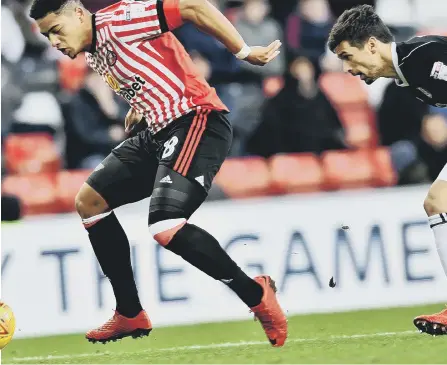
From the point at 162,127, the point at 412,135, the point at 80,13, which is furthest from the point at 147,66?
the point at 412,135

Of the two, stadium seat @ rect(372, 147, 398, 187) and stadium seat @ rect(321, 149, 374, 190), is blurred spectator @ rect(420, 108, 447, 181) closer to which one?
stadium seat @ rect(372, 147, 398, 187)

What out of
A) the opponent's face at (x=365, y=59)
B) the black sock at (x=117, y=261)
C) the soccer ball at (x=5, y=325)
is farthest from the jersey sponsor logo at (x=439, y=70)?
the soccer ball at (x=5, y=325)

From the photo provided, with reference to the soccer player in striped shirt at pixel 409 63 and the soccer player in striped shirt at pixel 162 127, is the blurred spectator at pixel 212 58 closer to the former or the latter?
the soccer player in striped shirt at pixel 162 127

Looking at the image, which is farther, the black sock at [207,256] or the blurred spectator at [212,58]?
the blurred spectator at [212,58]

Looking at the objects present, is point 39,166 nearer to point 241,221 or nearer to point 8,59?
point 8,59

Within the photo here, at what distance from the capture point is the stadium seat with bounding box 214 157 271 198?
7.92 metres

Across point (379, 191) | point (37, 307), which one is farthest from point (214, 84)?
point (37, 307)

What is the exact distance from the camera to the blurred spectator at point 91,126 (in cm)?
813

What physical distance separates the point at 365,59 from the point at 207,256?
1.26 metres

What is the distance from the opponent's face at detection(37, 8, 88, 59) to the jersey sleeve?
175 mm

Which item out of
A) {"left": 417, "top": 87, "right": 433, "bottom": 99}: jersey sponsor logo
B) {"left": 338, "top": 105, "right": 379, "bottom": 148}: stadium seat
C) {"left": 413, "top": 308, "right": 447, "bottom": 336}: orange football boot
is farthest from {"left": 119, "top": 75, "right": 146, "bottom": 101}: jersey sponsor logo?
{"left": 338, "top": 105, "right": 379, "bottom": 148}: stadium seat

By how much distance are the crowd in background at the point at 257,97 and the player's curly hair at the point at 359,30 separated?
301 cm

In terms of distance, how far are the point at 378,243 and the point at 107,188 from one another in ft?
8.63

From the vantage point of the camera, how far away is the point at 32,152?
8250 mm
